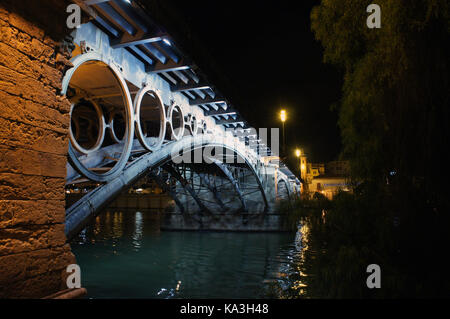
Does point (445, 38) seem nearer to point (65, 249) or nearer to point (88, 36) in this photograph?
point (65, 249)

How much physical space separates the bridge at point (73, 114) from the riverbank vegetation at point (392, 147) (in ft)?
10.6

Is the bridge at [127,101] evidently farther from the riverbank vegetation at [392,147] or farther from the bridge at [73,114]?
the riverbank vegetation at [392,147]

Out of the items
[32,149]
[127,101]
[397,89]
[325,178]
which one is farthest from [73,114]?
[325,178]

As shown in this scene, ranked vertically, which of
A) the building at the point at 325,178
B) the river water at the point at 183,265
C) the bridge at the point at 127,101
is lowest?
the river water at the point at 183,265

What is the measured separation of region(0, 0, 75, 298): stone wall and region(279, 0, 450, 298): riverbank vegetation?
156 inches

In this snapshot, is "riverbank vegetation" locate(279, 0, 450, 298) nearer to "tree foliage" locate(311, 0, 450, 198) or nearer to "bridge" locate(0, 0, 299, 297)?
"tree foliage" locate(311, 0, 450, 198)

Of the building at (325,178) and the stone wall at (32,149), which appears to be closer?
the stone wall at (32,149)

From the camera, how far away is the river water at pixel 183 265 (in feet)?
30.8

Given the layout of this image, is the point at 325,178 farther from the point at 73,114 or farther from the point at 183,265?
the point at 73,114

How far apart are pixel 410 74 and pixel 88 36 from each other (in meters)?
5.83

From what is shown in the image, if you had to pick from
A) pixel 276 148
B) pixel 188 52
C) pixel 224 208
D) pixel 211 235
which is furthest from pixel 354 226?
pixel 224 208

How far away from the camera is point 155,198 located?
195 ft

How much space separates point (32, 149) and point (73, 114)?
302 inches

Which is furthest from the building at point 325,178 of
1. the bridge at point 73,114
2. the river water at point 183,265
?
the river water at point 183,265
